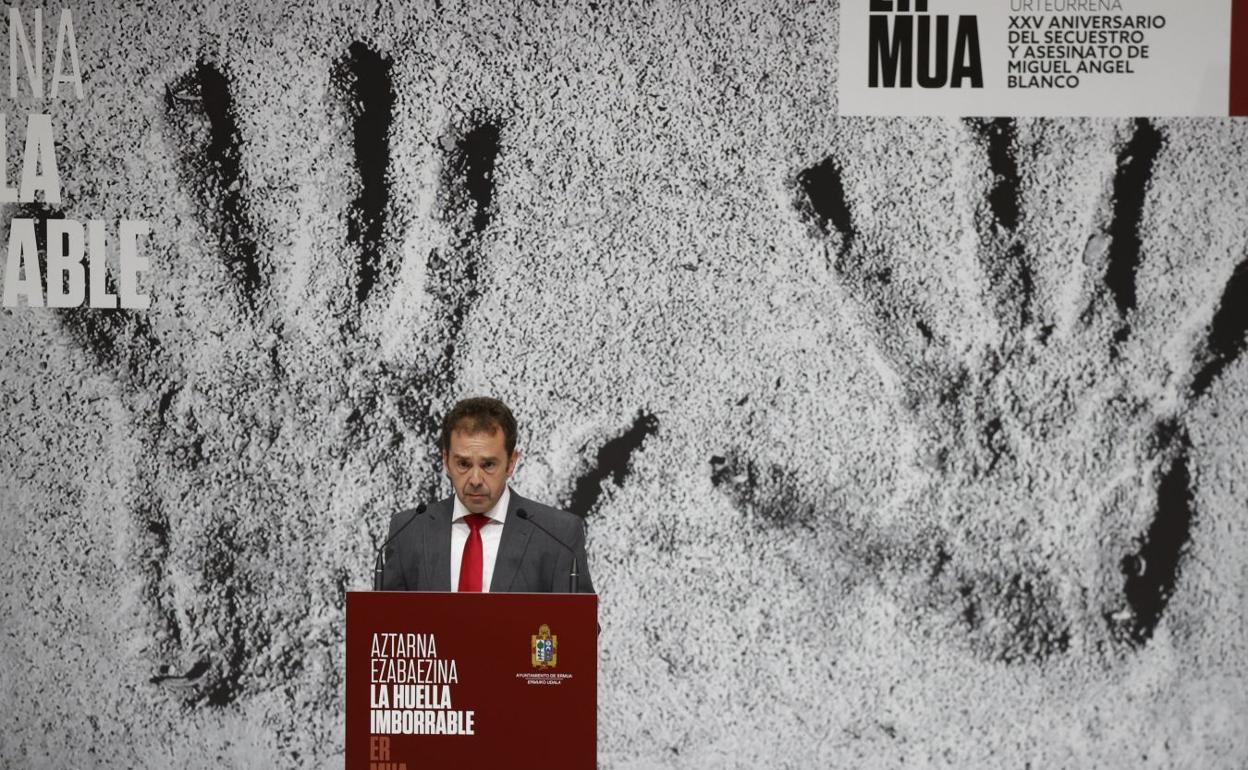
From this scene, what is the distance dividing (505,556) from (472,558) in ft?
0.26

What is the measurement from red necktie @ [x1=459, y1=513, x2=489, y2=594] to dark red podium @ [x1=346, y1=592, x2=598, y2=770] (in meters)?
0.43

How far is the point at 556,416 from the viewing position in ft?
13.0

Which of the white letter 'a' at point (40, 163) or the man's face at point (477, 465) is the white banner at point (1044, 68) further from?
the white letter 'a' at point (40, 163)

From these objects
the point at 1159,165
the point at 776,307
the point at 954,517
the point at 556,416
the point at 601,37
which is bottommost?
the point at 954,517

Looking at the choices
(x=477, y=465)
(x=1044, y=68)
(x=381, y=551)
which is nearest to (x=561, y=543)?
(x=477, y=465)

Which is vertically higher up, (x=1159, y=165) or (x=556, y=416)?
(x=1159, y=165)

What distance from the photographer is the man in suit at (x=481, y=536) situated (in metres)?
2.48

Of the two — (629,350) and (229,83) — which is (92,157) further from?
(629,350)

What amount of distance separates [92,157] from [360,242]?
33.2 inches

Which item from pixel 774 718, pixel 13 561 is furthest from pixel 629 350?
pixel 13 561

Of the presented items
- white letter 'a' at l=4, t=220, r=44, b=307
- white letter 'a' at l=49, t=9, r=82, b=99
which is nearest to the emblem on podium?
white letter 'a' at l=4, t=220, r=44, b=307

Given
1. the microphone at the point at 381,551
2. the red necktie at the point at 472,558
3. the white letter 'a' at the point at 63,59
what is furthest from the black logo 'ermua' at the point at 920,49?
the white letter 'a' at the point at 63,59

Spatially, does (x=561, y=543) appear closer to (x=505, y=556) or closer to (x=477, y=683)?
(x=505, y=556)

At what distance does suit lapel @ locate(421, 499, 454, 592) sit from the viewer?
2488 millimetres
